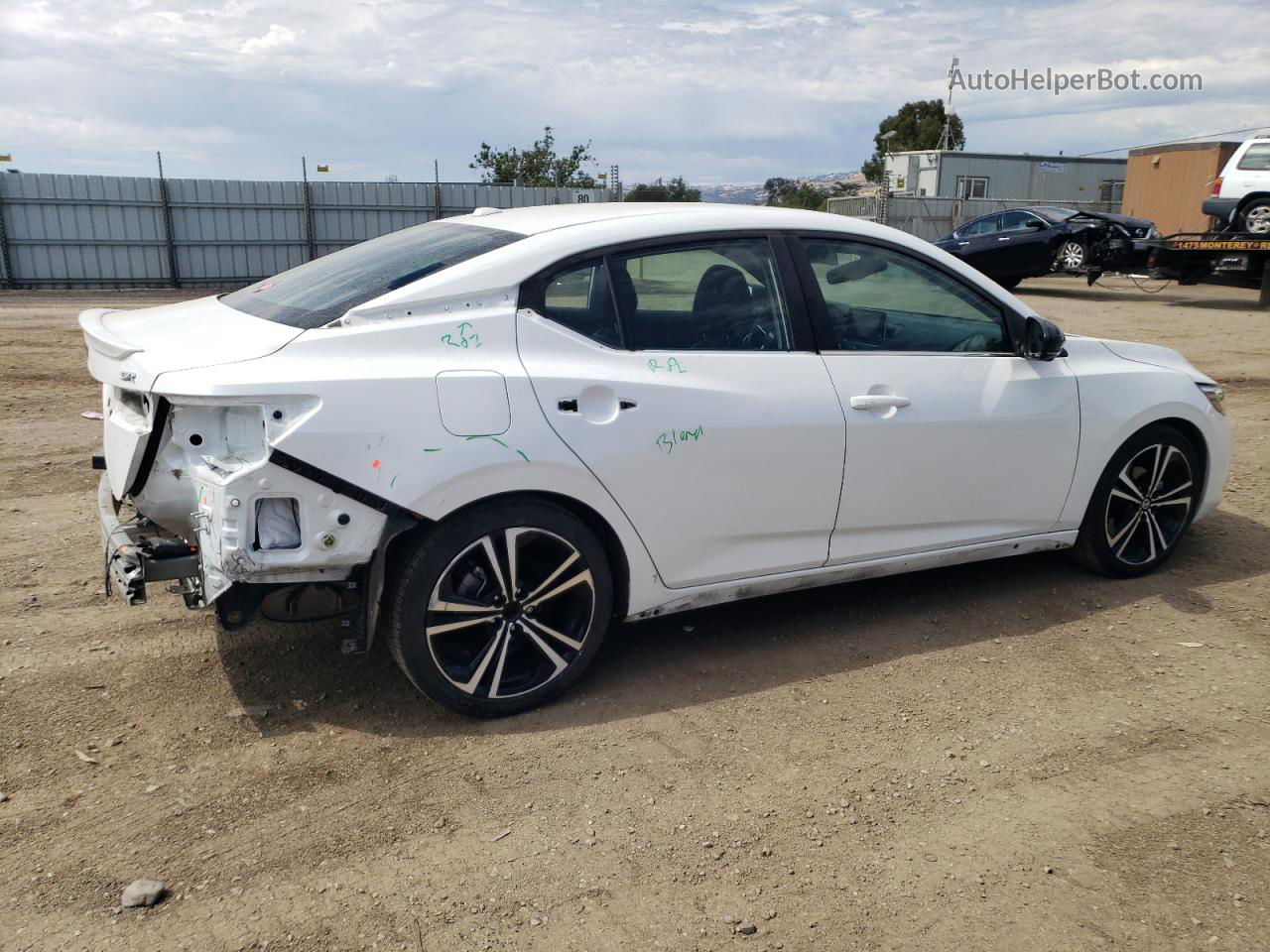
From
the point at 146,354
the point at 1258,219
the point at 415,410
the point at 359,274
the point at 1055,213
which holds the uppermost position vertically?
the point at 1055,213

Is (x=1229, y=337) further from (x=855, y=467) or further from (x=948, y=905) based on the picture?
(x=948, y=905)

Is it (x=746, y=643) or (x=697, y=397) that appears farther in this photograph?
(x=746, y=643)

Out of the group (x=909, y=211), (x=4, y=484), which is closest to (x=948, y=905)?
(x=4, y=484)

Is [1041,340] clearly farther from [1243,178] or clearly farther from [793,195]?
[793,195]

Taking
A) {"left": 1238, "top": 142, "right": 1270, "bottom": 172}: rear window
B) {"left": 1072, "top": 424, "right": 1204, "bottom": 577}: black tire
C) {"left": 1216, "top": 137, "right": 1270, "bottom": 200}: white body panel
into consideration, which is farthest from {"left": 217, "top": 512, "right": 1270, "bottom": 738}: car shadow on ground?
{"left": 1238, "top": 142, "right": 1270, "bottom": 172}: rear window

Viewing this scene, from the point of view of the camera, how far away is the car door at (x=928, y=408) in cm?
416

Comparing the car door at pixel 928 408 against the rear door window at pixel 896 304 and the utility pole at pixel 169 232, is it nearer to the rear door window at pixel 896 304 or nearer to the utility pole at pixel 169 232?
the rear door window at pixel 896 304

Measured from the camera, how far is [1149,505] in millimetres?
5039

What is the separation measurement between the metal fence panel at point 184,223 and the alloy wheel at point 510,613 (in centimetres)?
2083

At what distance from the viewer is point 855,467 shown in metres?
4.11

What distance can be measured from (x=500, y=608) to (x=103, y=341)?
1658 mm

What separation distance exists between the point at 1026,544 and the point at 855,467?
115 centimetres

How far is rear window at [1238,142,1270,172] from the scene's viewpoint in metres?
18.0

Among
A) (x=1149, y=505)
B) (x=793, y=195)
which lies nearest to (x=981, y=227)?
(x=1149, y=505)
